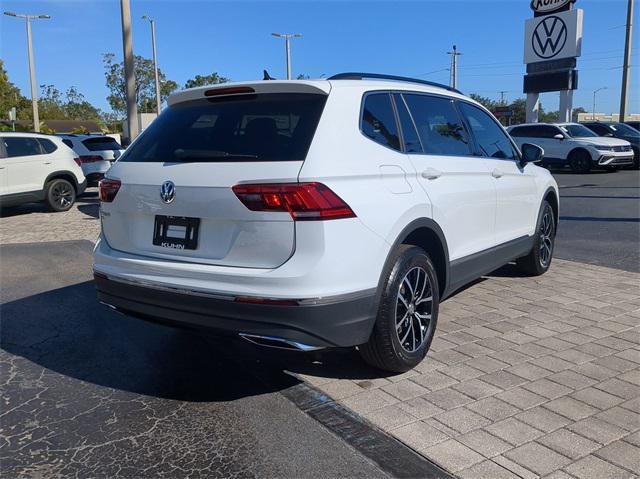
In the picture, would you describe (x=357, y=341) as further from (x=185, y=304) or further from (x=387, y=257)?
(x=185, y=304)

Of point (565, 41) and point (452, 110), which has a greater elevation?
point (565, 41)

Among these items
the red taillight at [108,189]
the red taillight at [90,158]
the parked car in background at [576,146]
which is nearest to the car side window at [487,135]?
the red taillight at [108,189]

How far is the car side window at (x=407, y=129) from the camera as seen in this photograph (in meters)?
3.97

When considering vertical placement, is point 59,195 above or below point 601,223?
above

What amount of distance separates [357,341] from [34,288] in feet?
14.6

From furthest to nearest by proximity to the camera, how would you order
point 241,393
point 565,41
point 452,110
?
point 565,41
point 452,110
point 241,393

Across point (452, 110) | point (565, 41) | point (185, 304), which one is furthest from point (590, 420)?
point (565, 41)

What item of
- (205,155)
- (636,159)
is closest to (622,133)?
(636,159)

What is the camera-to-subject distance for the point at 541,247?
6.52m

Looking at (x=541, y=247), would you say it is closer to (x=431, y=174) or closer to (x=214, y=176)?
(x=431, y=174)

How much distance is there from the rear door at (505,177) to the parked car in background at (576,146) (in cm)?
1575

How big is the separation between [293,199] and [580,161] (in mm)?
19814

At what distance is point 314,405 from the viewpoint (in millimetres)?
3514

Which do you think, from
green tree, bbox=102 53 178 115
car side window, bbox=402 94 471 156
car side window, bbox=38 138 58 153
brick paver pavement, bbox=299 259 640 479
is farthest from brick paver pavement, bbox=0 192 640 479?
green tree, bbox=102 53 178 115
